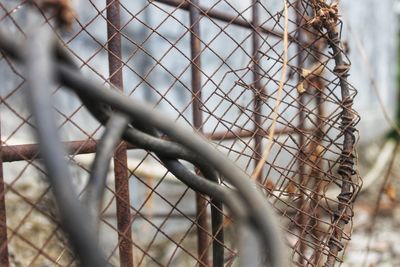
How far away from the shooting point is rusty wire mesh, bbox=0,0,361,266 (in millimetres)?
1043

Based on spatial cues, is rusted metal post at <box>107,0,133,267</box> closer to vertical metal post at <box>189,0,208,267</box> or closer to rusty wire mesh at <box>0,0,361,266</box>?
rusty wire mesh at <box>0,0,361,266</box>

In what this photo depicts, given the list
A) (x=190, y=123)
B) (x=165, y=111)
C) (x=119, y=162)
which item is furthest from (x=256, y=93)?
(x=165, y=111)

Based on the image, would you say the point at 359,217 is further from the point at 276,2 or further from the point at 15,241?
the point at 15,241

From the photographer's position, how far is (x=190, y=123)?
1.16 meters

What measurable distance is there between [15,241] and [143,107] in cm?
139

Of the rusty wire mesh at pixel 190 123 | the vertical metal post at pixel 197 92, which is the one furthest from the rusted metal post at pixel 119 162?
the vertical metal post at pixel 197 92

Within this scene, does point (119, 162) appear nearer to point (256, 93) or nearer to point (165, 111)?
point (256, 93)

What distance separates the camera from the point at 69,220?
1.26 ft

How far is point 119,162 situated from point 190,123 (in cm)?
18

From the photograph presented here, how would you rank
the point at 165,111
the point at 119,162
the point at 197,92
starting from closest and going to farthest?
the point at 119,162 → the point at 197,92 → the point at 165,111

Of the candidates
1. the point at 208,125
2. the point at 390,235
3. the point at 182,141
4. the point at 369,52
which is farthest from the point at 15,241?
the point at 369,52

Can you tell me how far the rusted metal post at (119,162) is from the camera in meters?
1.08

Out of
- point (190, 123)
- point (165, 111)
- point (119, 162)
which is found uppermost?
point (165, 111)

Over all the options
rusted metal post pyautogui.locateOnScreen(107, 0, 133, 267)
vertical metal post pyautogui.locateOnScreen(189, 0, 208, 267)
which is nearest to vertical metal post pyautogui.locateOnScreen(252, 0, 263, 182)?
vertical metal post pyautogui.locateOnScreen(189, 0, 208, 267)
